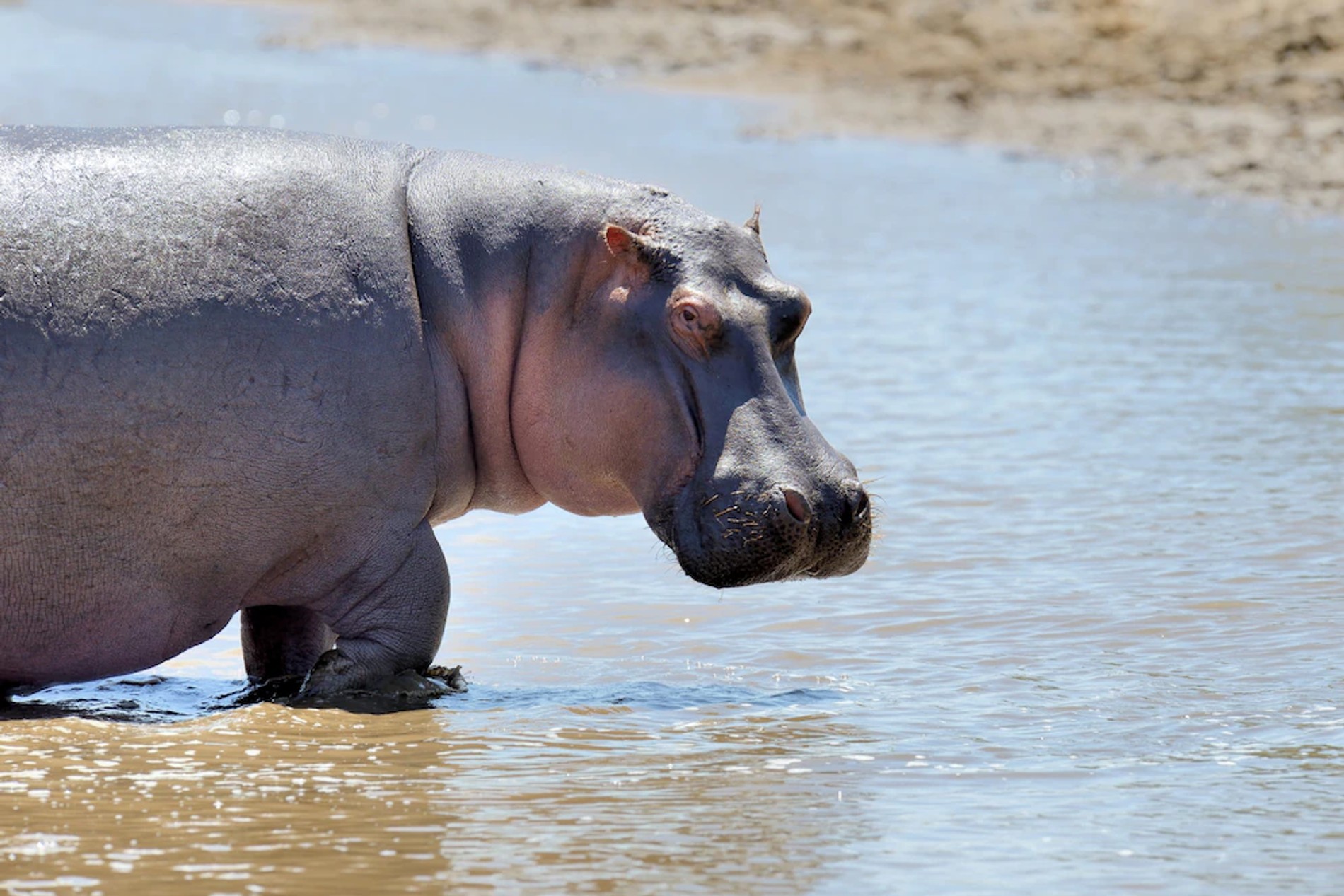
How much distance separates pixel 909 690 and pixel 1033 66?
16.0 metres

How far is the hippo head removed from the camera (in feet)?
17.0

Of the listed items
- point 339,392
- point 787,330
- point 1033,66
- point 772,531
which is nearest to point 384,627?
point 339,392

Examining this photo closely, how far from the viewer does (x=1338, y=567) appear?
6930mm

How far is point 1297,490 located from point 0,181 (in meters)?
4.89

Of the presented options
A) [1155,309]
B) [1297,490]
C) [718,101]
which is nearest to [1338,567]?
[1297,490]

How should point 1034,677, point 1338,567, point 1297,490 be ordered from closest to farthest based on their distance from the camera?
point 1034,677, point 1338,567, point 1297,490

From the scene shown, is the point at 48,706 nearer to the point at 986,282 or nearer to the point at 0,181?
the point at 0,181

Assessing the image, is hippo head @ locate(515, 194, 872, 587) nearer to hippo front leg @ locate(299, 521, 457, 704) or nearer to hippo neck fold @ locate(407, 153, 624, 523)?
hippo neck fold @ locate(407, 153, 624, 523)

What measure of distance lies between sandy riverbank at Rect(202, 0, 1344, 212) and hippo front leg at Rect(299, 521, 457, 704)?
36.3ft

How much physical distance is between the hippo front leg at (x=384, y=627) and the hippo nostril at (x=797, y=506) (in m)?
0.93

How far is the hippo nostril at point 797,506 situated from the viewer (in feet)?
16.8

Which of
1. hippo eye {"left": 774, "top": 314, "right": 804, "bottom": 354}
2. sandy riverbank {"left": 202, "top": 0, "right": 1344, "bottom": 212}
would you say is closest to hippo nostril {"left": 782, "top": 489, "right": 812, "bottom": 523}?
hippo eye {"left": 774, "top": 314, "right": 804, "bottom": 354}

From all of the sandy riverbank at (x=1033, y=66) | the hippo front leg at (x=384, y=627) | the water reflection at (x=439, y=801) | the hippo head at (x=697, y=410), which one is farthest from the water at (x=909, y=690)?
the sandy riverbank at (x=1033, y=66)

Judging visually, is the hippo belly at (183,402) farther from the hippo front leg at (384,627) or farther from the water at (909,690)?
the water at (909,690)
